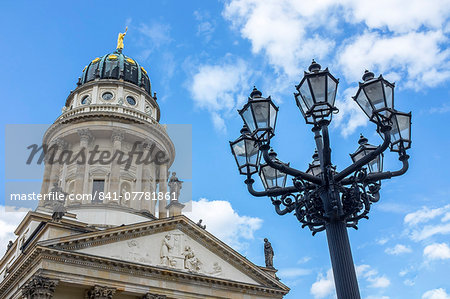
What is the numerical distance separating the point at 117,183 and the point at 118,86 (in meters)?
9.93

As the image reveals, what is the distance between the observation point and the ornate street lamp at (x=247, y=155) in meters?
8.27

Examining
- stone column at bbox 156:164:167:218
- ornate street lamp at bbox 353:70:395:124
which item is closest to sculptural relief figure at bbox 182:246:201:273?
stone column at bbox 156:164:167:218

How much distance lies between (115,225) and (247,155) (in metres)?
25.0

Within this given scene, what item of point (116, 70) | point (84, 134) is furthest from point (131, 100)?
point (84, 134)

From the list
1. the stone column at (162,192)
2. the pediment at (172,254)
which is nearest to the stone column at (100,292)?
the pediment at (172,254)

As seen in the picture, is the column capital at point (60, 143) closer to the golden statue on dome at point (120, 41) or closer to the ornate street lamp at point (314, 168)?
the golden statue on dome at point (120, 41)

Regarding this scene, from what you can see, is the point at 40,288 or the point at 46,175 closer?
the point at 40,288

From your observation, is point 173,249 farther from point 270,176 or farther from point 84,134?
point 270,176

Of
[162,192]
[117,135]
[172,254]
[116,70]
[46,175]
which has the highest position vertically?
[116,70]

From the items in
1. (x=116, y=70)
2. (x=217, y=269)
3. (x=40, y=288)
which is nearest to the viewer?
(x=40, y=288)

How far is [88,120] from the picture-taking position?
120 feet

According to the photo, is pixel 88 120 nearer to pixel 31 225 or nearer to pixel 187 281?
pixel 31 225

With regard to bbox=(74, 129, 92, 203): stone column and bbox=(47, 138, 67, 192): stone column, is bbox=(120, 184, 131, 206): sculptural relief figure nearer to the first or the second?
bbox=(74, 129, 92, 203): stone column

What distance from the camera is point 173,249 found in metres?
27.0
